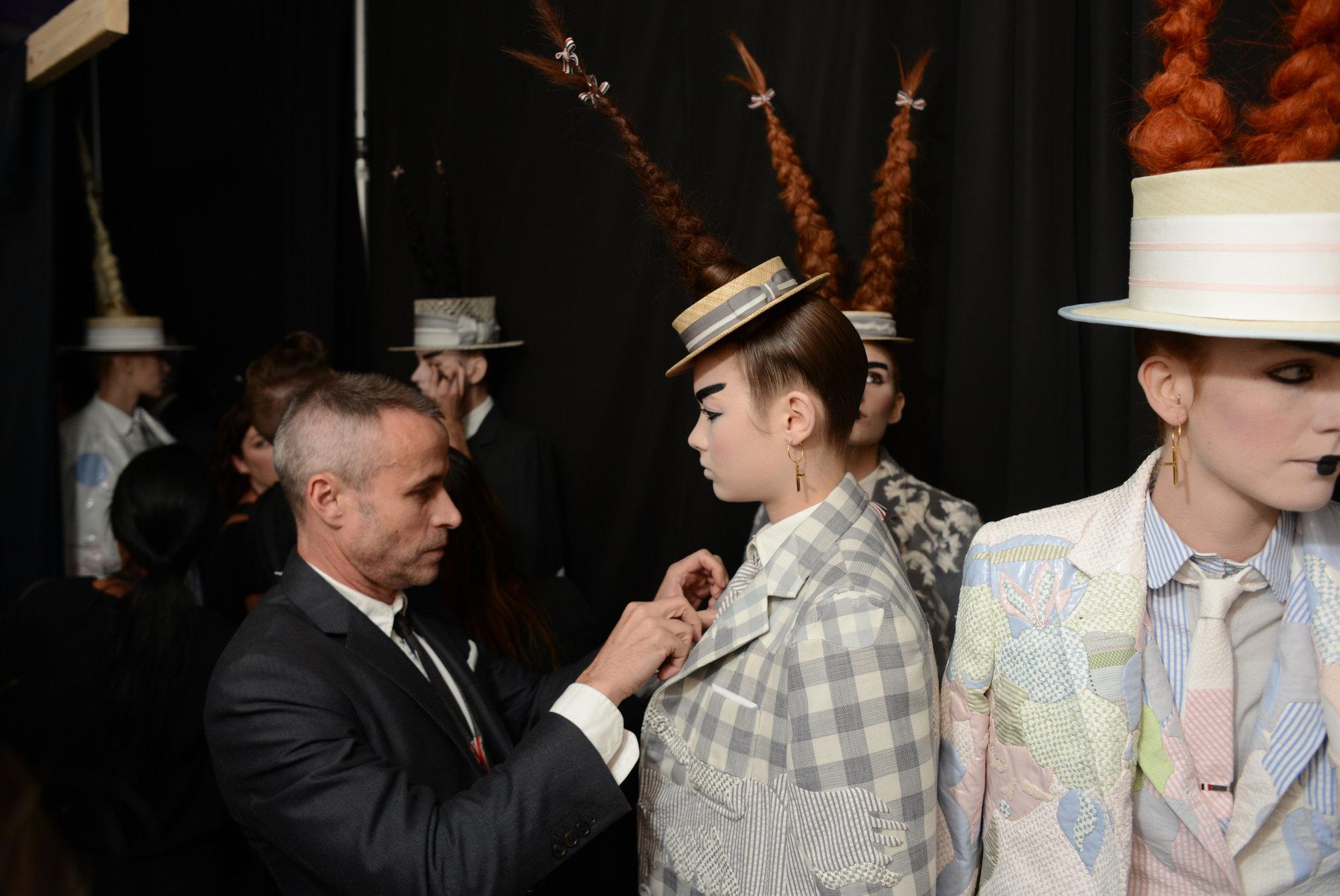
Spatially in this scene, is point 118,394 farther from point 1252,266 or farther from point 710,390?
point 1252,266

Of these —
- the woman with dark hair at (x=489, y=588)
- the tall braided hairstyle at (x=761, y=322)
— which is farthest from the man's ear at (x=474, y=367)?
the tall braided hairstyle at (x=761, y=322)

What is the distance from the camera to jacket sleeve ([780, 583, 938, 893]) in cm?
128

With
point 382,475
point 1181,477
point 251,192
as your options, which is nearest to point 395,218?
point 251,192

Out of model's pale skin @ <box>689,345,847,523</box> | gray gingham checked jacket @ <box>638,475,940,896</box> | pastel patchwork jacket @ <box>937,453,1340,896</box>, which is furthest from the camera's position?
model's pale skin @ <box>689,345,847,523</box>

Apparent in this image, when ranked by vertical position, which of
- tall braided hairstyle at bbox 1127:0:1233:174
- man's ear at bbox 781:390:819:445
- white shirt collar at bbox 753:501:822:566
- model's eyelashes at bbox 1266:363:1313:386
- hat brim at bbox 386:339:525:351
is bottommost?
white shirt collar at bbox 753:501:822:566

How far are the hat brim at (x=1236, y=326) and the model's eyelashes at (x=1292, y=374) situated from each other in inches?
1.4

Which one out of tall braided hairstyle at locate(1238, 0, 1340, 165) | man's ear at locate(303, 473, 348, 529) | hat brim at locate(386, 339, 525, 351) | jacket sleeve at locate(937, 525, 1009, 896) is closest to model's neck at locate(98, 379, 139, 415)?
hat brim at locate(386, 339, 525, 351)

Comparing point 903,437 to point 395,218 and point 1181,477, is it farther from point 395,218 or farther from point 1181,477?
point 395,218

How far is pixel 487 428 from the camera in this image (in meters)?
3.33

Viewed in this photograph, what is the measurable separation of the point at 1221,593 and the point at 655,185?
3.21ft

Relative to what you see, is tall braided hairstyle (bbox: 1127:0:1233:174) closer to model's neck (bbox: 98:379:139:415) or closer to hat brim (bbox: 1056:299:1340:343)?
hat brim (bbox: 1056:299:1340:343)

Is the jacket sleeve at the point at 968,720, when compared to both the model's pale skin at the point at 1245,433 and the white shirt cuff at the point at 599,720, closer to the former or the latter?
the model's pale skin at the point at 1245,433

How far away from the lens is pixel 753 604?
4.85 feet

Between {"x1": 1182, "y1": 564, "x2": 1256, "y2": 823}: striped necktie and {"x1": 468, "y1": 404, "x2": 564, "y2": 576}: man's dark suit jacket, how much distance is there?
2.28 m
